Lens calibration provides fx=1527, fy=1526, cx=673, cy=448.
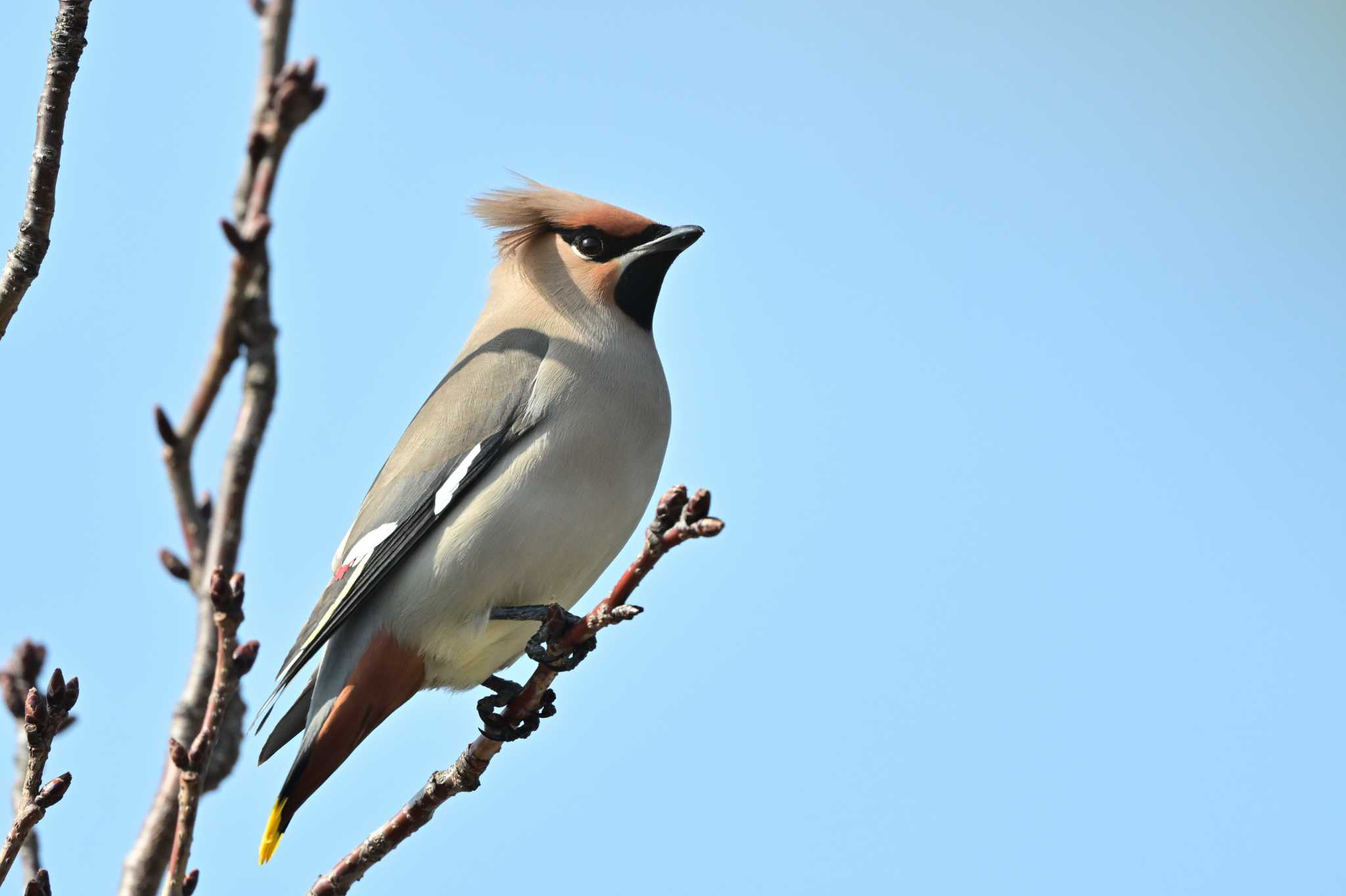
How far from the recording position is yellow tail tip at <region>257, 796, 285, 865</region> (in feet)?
12.8

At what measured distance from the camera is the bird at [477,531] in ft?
13.7

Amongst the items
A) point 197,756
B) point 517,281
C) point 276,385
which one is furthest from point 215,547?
point 517,281

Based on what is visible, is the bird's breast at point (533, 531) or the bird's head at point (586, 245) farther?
the bird's head at point (586, 245)

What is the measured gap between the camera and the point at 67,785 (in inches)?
104

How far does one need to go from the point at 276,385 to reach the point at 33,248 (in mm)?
1309

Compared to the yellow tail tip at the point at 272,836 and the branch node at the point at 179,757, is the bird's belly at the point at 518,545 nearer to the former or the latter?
the yellow tail tip at the point at 272,836

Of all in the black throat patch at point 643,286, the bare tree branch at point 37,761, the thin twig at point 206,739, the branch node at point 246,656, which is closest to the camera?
the thin twig at point 206,739

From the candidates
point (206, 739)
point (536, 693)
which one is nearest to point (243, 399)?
point (206, 739)

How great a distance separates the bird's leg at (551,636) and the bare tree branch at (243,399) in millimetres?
1355

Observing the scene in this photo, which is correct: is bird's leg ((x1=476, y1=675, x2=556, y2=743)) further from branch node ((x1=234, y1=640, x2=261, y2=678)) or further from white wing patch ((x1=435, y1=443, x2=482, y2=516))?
branch node ((x1=234, y1=640, x2=261, y2=678))

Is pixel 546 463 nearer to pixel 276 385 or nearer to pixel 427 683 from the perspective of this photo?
pixel 427 683

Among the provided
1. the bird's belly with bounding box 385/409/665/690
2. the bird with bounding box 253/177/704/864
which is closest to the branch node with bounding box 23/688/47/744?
the bird with bounding box 253/177/704/864

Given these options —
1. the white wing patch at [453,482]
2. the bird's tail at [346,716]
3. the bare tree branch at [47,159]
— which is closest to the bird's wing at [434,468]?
the white wing patch at [453,482]

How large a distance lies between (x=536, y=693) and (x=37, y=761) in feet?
4.39
